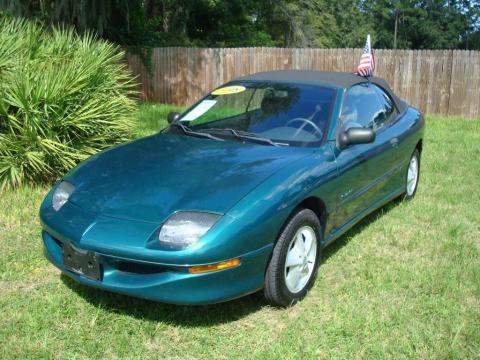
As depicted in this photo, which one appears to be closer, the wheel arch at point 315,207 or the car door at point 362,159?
the wheel arch at point 315,207

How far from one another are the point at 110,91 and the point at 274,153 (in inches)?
150

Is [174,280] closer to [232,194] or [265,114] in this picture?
[232,194]

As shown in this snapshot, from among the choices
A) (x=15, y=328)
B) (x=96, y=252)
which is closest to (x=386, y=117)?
(x=96, y=252)

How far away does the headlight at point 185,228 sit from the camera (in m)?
3.01

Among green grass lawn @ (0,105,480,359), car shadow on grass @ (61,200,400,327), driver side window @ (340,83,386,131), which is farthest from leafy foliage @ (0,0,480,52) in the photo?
car shadow on grass @ (61,200,400,327)

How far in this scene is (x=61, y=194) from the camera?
146 inches

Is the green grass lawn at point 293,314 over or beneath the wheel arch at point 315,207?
beneath

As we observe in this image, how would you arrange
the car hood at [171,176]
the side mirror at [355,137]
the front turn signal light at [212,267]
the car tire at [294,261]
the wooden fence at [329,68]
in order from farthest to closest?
the wooden fence at [329,68], the side mirror at [355,137], the car tire at [294,261], the car hood at [171,176], the front turn signal light at [212,267]

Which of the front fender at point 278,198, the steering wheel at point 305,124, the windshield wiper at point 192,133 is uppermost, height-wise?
the steering wheel at point 305,124

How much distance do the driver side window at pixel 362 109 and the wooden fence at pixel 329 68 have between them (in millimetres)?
8157

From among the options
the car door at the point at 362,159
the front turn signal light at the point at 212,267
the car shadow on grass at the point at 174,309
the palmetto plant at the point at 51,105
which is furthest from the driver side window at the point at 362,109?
the palmetto plant at the point at 51,105

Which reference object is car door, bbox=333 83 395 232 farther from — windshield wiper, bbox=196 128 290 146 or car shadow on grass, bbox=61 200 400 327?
car shadow on grass, bbox=61 200 400 327

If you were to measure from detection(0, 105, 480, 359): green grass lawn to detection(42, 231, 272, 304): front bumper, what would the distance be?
32cm

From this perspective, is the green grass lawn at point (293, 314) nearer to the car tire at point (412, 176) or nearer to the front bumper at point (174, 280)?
the front bumper at point (174, 280)
